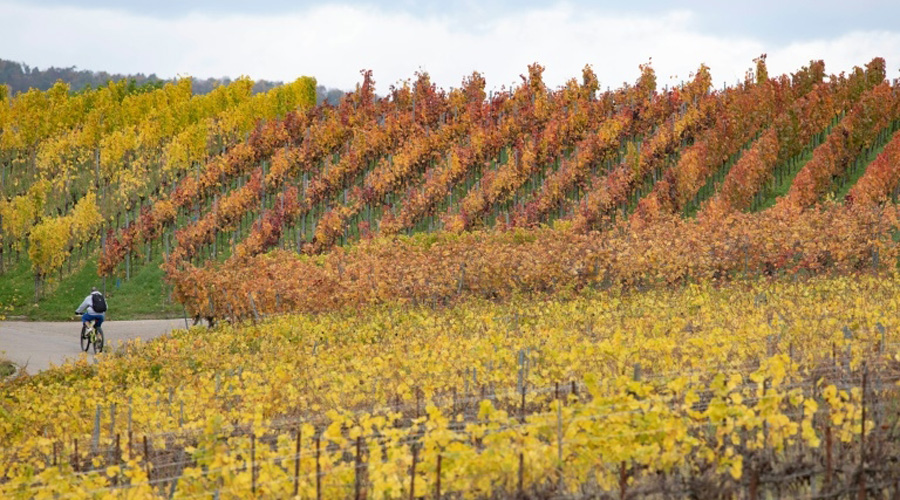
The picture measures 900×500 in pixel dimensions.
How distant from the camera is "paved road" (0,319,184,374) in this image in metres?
30.5

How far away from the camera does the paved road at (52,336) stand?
100.0ft

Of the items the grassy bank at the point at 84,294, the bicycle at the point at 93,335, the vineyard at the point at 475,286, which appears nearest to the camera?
the vineyard at the point at 475,286

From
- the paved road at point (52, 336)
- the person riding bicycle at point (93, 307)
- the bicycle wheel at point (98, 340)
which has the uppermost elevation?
the person riding bicycle at point (93, 307)

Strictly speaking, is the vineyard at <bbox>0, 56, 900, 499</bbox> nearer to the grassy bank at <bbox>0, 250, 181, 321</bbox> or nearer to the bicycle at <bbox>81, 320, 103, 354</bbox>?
the grassy bank at <bbox>0, 250, 181, 321</bbox>

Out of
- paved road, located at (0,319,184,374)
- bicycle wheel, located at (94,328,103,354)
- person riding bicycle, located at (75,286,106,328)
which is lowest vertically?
paved road, located at (0,319,184,374)

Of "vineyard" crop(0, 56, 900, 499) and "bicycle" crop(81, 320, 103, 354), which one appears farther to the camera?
"bicycle" crop(81, 320, 103, 354)

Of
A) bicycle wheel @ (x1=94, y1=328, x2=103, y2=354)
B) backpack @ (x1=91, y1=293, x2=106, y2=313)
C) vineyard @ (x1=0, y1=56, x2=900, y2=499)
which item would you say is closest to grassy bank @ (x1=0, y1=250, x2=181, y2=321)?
vineyard @ (x1=0, y1=56, x2=900, y2=499)

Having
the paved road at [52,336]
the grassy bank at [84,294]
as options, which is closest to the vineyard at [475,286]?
the grassy bank at [84,294]

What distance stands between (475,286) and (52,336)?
55.3 ft

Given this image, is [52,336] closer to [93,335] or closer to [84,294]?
[93,335]

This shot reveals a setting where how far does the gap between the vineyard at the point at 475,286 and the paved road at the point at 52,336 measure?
214 centimetres

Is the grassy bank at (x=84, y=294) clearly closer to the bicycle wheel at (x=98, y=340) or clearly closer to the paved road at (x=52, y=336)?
the paved road at (x=52, y=336)

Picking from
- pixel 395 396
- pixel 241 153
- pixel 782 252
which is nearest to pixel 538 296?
pixel 782 252

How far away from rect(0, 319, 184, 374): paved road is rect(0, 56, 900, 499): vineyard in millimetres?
2136
